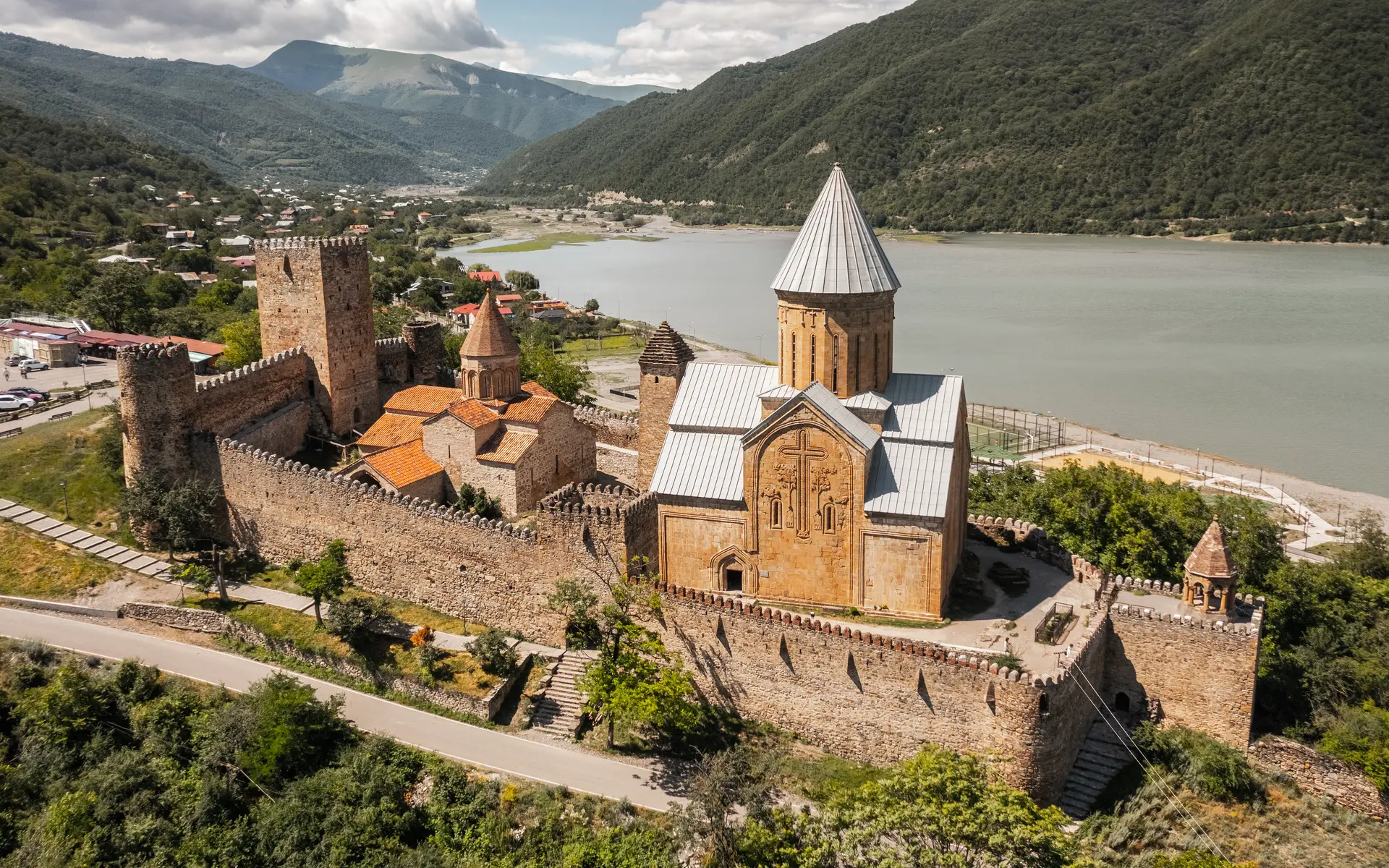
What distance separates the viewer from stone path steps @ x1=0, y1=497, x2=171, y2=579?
15648mm

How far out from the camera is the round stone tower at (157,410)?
15883 millimetres

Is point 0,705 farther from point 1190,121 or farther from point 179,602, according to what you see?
point 1190,121

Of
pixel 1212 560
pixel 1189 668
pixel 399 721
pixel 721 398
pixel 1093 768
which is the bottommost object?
pixel 1093 768

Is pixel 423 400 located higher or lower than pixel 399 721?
higher

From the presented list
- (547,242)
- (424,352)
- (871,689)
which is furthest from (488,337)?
(547,242)

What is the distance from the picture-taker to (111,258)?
4209cm

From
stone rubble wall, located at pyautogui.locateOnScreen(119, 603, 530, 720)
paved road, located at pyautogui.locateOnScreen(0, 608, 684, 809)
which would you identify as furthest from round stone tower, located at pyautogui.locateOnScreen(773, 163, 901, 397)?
paved road, located at pyautogui.locateOnScreen(0, 608, 684, 809)

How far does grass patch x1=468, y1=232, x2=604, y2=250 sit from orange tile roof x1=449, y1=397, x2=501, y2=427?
223 ft

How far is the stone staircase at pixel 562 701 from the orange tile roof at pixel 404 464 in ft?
15.3

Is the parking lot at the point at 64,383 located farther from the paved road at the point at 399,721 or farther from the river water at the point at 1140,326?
the river water at the point at 1140,326

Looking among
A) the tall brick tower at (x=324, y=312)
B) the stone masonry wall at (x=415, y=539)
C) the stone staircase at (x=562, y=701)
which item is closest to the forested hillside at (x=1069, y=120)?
the tall brick tower at (x=324, y=312)

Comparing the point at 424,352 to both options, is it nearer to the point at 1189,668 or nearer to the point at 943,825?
the point at 943,825

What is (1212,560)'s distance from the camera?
1263 centimetres

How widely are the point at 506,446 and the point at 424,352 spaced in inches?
204
